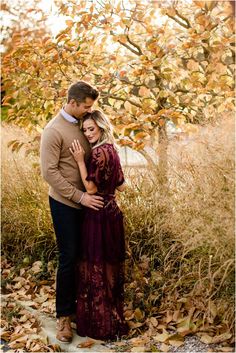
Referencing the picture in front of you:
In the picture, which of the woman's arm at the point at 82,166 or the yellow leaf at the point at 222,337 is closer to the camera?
the yellow leaf at the point at 222,337

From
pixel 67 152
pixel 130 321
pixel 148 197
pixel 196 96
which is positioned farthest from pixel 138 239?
pixel 196 96

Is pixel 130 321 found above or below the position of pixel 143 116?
below

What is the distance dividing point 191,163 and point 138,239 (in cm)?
95

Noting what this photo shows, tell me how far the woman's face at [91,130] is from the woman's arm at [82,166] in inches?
4.4

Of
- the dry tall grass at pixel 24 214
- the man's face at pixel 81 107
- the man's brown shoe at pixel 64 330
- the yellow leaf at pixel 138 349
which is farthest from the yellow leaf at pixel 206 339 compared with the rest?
the dry tall grass at pixel 24 214

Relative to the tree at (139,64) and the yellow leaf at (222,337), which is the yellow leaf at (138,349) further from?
the tree at (139,64)

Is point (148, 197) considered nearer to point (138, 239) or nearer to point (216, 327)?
point (138, 239)

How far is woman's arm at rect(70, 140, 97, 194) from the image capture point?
4.18m

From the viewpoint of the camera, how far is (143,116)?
5.33 meters

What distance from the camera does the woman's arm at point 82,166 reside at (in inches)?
164

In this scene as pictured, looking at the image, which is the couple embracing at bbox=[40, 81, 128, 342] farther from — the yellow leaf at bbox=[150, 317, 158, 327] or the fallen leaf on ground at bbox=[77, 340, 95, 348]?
the yellow leaf at bbox=[150, 317, 158, 327]

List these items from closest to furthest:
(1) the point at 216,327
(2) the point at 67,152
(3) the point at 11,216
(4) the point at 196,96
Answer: (1) the point at 216,327
(2) the point at 67,152
(4) the point at 196,96
(3) the point at 11,216

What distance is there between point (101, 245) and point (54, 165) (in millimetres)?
736

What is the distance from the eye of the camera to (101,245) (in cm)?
424
